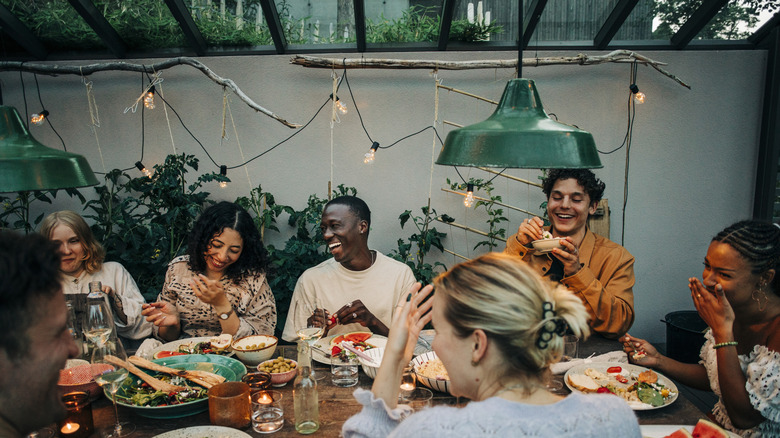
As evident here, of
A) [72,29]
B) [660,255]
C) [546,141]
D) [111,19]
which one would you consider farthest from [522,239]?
[72,29]

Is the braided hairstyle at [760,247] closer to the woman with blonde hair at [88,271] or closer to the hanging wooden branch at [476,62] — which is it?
the hanging wooden branch at [476,62]

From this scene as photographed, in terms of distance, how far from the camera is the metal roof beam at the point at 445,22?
360 centimetres

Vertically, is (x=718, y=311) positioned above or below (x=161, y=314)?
above

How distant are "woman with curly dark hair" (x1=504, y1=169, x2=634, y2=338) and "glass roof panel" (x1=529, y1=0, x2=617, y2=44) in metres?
1.73

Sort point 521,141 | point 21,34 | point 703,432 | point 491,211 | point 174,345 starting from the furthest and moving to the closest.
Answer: point 491,211
point 21,34
point 174,345
point 703,432
point 521,141

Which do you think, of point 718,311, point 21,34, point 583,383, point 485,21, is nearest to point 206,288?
point 583,383

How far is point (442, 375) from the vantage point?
1.90 meters

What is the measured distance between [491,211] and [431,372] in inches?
94.9

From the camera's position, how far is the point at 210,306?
9.00 feet

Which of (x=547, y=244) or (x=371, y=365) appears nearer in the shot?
(x=371, y=365)

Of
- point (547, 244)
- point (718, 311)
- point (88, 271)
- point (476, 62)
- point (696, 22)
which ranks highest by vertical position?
point (696, 22)

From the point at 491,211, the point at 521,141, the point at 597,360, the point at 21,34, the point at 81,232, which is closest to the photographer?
the point at 521,141

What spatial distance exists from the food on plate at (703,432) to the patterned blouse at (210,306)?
6.49 ft

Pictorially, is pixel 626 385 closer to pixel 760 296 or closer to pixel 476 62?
pixel 760 296
